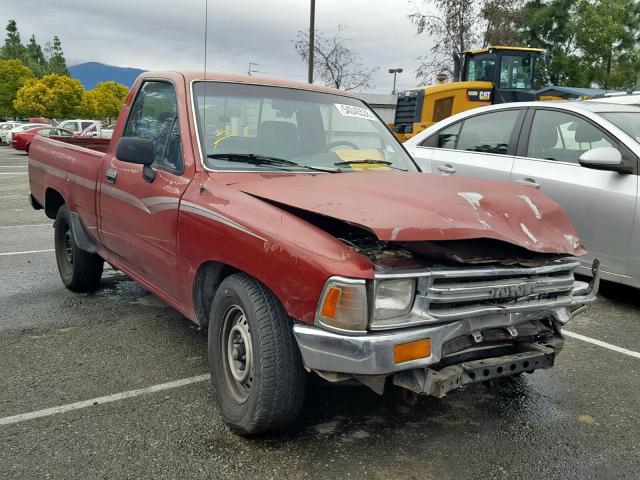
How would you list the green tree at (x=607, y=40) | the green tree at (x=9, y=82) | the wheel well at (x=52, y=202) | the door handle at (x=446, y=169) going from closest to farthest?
the wheel well at (x=52, y=202), the door handle at (x=446, y=169), the green tree at (x=607, y=40), the green tree at (x=9, y=82)

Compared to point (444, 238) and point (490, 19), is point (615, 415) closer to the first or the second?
point (444, 238)

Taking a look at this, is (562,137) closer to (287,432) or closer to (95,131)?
(287,432)

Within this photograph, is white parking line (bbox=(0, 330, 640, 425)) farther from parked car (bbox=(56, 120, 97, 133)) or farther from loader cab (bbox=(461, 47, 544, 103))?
parked car (bbox=(56, 120, 97, 133))

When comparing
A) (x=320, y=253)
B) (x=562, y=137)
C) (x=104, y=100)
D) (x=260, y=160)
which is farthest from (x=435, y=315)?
(x=104, y=100)

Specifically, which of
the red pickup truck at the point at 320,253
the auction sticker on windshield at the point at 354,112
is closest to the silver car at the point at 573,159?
the auction sticker on windshield at the point at 354,112

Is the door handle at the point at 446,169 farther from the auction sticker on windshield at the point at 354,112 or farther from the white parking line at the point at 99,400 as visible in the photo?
the white parking line at the point at 99,400

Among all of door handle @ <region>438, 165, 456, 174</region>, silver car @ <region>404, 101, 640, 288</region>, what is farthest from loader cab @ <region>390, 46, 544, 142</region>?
door handle @ <region>438, 165, 456, 174</region>

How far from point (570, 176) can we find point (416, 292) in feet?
11.2

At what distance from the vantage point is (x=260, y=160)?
3.51 metres

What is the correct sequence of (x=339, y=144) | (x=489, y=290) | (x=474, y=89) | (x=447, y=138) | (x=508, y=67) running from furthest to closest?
(x=508, y=67), (x=474, y=89), (x=447, y=138), (x=339, y=144), (x=489, y=290)

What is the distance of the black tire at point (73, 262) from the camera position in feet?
17.1

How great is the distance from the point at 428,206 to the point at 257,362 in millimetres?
1042

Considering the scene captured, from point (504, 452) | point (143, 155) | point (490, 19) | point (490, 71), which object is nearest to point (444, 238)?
point (504, 452)

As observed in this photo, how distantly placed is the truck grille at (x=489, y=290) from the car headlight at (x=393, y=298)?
0.05m
